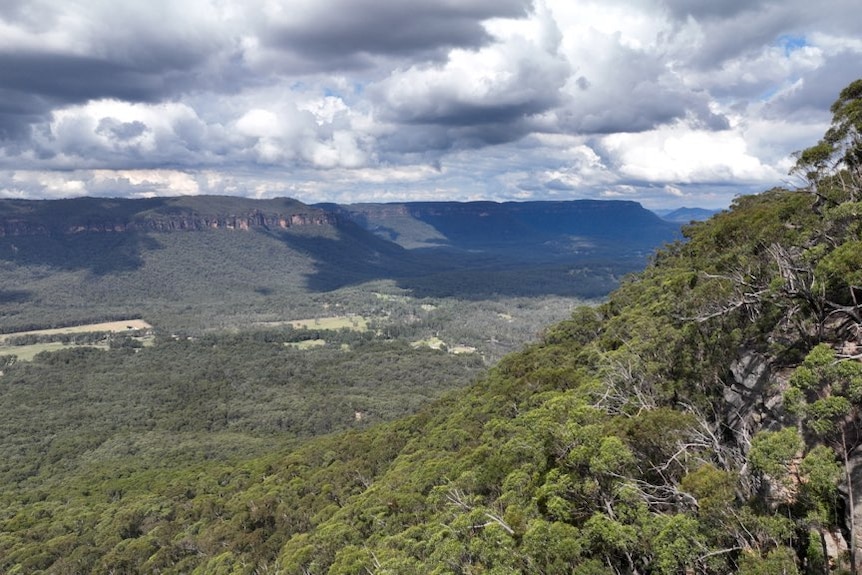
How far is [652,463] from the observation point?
69.4ft

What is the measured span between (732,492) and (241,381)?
16132 cm

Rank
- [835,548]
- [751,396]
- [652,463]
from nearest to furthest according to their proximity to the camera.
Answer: [835,548] < [652,463] < [751,396]

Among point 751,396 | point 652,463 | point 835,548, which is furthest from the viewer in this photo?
point 751,396

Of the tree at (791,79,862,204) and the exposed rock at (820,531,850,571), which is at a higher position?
the tree at (791,79,862,204)

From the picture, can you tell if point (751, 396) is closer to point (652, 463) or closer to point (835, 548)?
point (652, 463)

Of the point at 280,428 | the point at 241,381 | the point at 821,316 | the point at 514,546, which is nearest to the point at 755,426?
the point at 821,316

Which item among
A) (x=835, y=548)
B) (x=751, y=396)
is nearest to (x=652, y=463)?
(x=751, y=396)

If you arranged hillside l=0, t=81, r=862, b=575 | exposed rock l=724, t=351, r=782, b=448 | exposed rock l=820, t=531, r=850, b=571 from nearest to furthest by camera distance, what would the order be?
exposed rock l=820, t=531, r=850, b=571 → hillside l=0, t=81, r=862, b=575 → exposed rock l=724, t=351, r=782, b=448

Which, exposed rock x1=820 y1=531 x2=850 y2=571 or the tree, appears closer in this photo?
exposed rock x1=820 y1=531 x2=850 y2=571

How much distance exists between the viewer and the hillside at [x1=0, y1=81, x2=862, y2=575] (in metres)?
15.0

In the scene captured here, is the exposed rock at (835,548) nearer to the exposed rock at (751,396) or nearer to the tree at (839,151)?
the exposed rock at (751,396)

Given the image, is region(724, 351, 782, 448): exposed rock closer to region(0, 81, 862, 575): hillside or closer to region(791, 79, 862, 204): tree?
region(0, 81, 862, 575): hillside

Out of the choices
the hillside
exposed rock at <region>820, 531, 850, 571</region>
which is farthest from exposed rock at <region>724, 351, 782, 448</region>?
exposed rock at <region>820, 531, 850, 571</region>

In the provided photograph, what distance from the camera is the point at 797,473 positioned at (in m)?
Answer: 15.3
